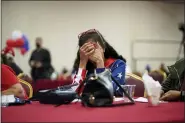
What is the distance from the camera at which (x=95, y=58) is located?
1.87m

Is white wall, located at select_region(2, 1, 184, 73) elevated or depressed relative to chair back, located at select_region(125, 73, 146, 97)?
elevated

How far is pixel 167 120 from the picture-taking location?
1.04 metres

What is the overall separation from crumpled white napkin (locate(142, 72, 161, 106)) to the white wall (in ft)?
21.2

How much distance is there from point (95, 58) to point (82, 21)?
6.83 m

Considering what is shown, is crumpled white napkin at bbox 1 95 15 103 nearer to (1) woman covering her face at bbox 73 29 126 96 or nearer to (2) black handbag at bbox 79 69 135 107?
(2) black handbag at bbox 79 69 135 107

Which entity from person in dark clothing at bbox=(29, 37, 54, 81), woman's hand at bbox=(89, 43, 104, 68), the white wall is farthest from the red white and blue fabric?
the white wall

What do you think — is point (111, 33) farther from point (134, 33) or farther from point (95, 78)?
point (95, 78)

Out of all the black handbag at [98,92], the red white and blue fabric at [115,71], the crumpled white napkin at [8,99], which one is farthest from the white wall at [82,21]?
the black handbag at [98,92]

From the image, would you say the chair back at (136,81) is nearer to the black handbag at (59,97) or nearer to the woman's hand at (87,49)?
the woman's hand at (87,49)

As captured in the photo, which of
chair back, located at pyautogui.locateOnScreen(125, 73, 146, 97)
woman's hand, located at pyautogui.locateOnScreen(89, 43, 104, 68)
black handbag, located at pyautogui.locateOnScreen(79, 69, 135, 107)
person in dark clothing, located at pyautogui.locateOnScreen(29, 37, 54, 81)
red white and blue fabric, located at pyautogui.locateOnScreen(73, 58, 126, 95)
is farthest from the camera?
person in dark clothing, located at pyautogui.locateOnScreen(29, 37, 54, 81)

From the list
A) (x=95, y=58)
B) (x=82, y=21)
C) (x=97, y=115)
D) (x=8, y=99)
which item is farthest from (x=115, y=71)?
(x=82, y=21)

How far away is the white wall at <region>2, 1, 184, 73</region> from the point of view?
805 cm

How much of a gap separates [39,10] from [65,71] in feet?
5.48

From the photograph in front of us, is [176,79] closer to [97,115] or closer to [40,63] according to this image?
[97,115]
